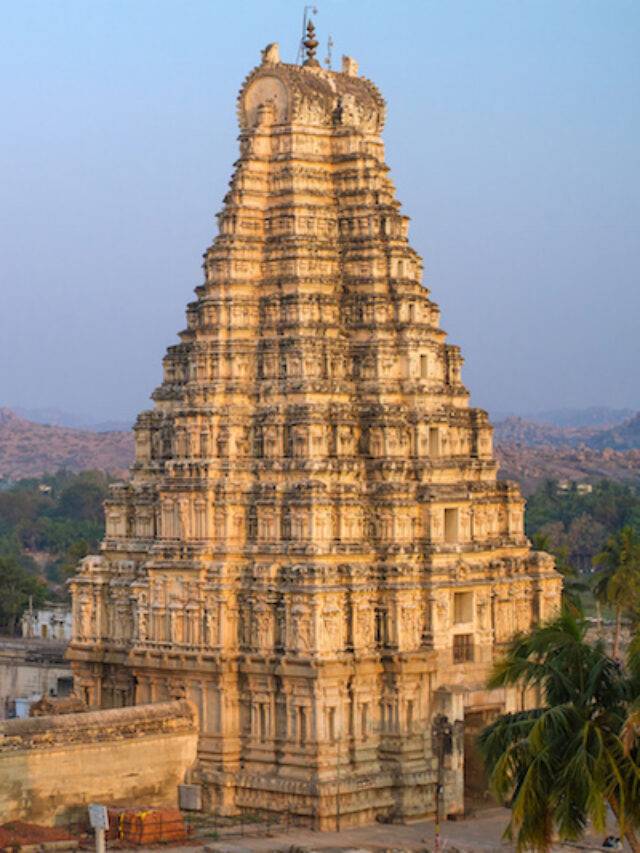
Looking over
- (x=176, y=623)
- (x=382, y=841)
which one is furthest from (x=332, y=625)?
(x=382, y=841)

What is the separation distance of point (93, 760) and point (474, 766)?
8.63 metres

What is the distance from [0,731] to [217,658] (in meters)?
4.97

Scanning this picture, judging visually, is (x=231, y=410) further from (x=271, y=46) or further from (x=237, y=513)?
(x=271, y=46)

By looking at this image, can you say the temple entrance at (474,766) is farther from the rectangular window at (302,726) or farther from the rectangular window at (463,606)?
the rectangular window at (302,726)

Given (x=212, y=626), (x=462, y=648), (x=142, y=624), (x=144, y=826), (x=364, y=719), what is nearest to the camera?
(x=144, y=826)

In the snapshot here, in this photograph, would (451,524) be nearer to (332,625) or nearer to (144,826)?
(332,625)

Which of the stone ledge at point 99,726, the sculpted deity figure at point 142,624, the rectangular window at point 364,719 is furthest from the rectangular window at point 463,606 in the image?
the sculpted deity figure at point 142,624

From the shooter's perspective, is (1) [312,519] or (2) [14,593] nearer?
(1) [312,519]

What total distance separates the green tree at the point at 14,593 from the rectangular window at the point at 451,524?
31554mm

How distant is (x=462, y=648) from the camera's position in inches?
1629

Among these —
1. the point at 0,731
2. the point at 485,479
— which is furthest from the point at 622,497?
the point at 0,731

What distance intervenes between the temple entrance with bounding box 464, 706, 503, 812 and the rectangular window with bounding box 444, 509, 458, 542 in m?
3.52

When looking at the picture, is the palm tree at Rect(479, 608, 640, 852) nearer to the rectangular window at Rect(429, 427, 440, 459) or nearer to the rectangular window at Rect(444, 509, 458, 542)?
the rectangular window at Rect(444, 509, 458, 542)

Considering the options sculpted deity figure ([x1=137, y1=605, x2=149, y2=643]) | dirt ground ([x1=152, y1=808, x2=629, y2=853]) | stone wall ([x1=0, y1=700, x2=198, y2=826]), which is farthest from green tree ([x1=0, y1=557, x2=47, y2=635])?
dirt ground ([x1=152, y1=808, x2=629, y2=853])
